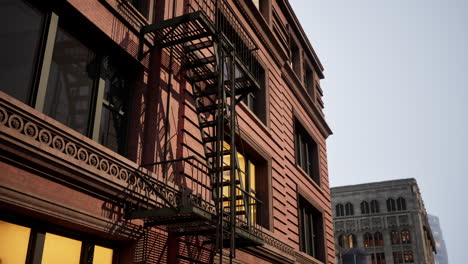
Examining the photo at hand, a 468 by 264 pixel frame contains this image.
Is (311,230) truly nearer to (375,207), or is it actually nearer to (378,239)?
(378,239)

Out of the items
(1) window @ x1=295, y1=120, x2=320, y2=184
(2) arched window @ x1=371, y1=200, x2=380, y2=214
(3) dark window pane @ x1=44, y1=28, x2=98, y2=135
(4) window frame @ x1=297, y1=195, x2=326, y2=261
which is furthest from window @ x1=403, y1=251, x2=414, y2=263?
(3) dark window pane @ x1=44, y1=28, x2=98, y2=135

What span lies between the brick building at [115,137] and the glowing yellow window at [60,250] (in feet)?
0.07

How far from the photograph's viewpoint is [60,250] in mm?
8312

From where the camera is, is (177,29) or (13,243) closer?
(13,243)

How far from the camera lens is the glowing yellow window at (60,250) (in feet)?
26.3

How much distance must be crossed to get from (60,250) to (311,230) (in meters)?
16.1

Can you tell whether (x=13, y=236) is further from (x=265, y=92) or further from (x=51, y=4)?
(x=265, y=92)

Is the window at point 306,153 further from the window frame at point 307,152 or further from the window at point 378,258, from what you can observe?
the window at point 378,258

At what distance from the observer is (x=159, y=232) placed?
33.9ft

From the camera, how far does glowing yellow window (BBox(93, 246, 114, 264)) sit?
9.05m

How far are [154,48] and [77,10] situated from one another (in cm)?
242

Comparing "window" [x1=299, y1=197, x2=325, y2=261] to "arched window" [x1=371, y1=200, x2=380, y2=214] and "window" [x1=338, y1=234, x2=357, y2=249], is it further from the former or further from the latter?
"arched window" [x1=371, y1=200, x2=380, y2=214]

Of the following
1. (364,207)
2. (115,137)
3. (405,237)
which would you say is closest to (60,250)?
(115,137)

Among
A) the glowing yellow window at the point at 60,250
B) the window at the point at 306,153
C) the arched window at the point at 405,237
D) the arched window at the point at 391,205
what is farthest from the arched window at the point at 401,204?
the glowing yellow window at the point at 60,250
